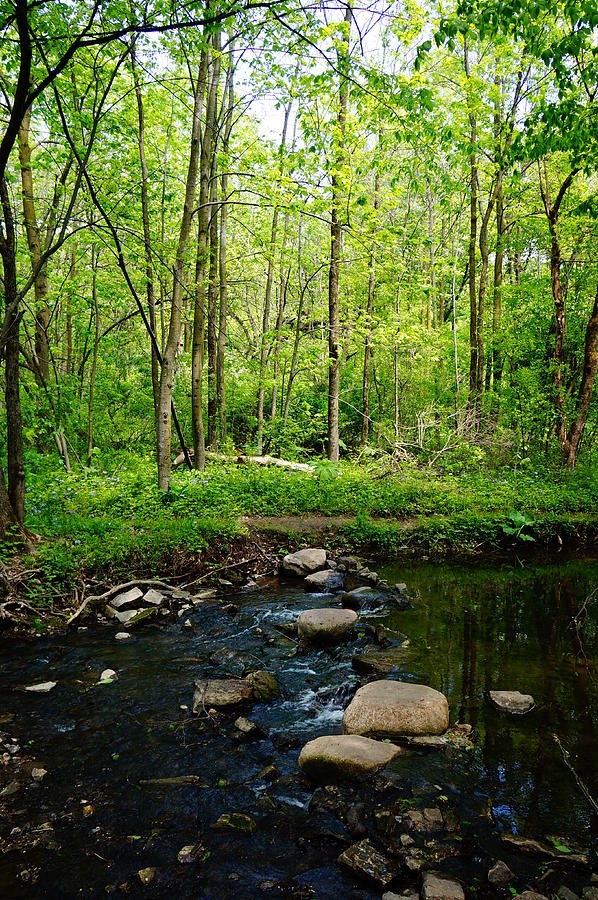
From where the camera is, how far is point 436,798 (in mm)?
3533

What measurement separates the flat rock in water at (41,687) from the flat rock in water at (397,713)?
2.88 metres

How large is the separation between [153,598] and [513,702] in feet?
15.5

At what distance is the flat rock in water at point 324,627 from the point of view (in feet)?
20.0

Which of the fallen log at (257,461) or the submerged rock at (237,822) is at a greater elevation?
the fallen log at (257,461)

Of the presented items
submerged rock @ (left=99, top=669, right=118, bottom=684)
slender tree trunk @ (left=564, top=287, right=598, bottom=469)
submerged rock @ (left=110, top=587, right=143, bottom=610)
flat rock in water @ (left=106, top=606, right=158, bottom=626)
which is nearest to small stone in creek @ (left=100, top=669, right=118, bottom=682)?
submerged rock @ (left=99, top=669, right=118, bottom=684)

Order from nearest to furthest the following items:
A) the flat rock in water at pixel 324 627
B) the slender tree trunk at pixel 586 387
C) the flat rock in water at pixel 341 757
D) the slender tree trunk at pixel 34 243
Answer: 1. the flat rock in water at pixel 341 757
2. the flat rock in water at pixel 324 627
3. the slender tree trunk at pixel 34 243
4. the slender tree trunk at pixel 586 387

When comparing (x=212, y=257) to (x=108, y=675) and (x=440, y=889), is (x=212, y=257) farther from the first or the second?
(x=440, y=889)

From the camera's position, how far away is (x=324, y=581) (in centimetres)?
833

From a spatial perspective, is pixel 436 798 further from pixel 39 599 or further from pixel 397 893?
pixel 39 599

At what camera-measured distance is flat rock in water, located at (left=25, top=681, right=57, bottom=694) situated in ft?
16.0

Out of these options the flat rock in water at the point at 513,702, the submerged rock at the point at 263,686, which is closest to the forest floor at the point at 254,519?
the submerged rock at the point at 263,686

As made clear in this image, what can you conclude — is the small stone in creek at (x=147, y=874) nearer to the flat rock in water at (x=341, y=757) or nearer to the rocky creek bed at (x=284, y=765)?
the rocky creek bed at (x=284, y=765)

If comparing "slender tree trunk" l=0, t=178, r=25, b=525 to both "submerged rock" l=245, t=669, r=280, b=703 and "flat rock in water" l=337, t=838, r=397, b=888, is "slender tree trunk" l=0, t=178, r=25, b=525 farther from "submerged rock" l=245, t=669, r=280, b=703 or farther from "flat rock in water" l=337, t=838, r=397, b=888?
"flat rock in water" l=337, t=838, r=397, b=888

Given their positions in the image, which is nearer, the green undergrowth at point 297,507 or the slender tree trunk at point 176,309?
the green undergrowth at point 297,507
